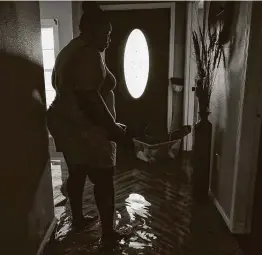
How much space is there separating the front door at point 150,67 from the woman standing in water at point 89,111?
1851 mm

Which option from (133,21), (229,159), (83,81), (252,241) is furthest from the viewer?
(133,21)

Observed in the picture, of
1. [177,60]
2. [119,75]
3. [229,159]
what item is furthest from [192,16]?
[229,159]

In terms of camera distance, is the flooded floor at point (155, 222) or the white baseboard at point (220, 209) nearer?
the flooded floor at point (155, 222)

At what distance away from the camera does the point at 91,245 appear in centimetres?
191

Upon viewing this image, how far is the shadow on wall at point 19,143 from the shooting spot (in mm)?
1302

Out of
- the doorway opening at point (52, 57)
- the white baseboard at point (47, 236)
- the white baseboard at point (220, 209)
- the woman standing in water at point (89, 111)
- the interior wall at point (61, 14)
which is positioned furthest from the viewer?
the interior wall at point (61, 14)

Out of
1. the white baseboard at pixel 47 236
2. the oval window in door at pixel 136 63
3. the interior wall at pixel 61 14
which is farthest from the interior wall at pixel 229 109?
the interior wall at pixel 61 14

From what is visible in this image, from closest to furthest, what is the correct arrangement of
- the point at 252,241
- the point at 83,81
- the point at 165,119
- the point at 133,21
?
the point at 83,81
the point at 252,241
the point at 133,21
the point at 165,119

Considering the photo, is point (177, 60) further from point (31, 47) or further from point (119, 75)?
point (31, 47)

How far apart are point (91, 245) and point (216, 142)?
3.99 feet

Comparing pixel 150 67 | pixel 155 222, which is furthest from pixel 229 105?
pixel 150 67

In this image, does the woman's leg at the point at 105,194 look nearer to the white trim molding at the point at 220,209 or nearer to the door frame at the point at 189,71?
the white trim molding at the point at 220,209

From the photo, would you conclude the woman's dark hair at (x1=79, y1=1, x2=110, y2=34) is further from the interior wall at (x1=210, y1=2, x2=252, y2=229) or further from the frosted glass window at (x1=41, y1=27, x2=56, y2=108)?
the frosted glass window at (x1=41, y1=27, x2=56, y2=108)

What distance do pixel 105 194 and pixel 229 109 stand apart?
39.1 inches
